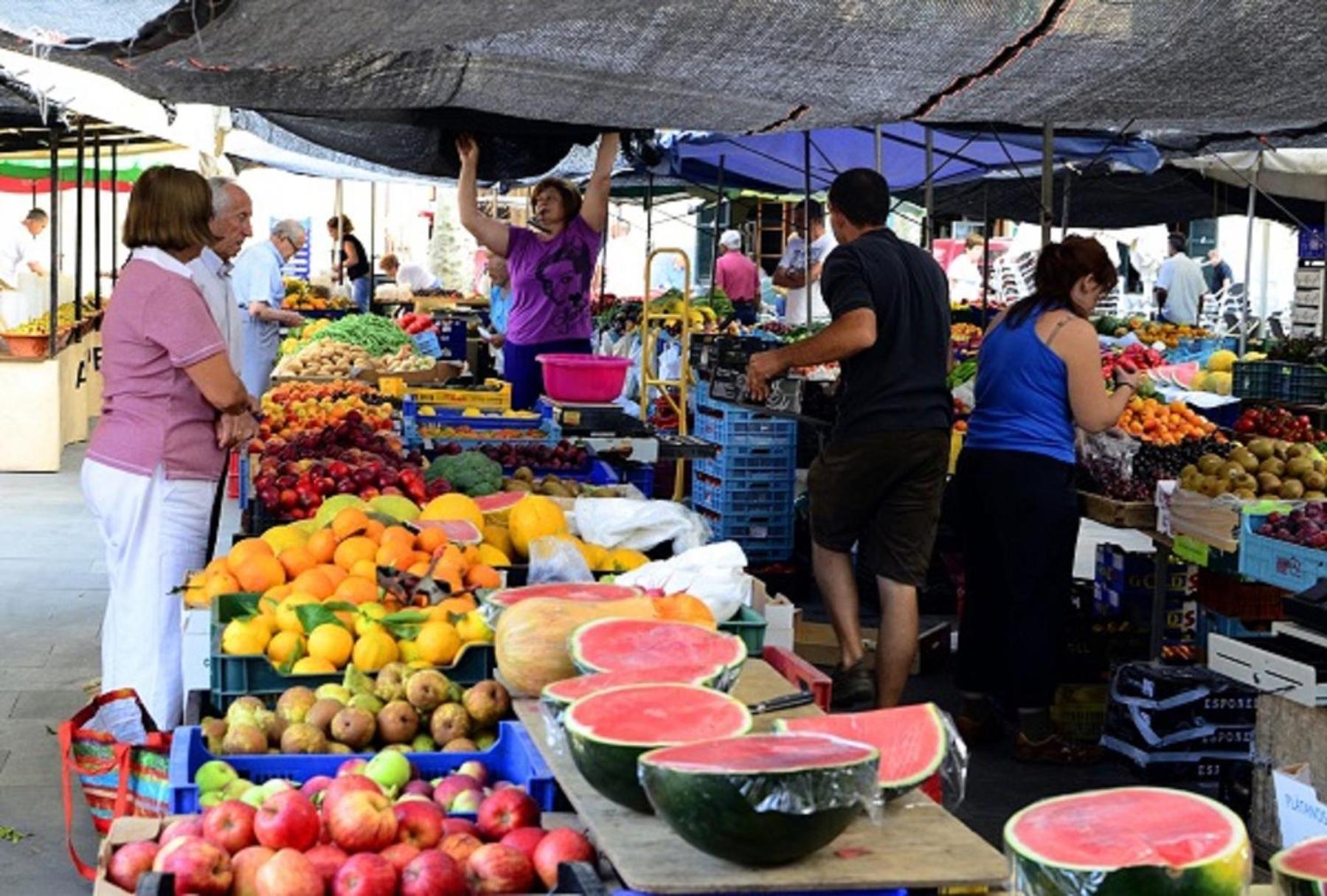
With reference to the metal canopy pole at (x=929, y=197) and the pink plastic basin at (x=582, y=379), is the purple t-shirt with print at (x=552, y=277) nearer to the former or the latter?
the pink plastic basin at (x=582, y=379)

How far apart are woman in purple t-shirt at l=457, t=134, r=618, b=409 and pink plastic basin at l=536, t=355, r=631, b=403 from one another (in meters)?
0.88

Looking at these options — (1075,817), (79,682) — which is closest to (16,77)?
(79,682)

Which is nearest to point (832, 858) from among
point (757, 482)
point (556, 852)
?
point (556, 852)

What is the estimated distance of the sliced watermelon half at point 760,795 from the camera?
2387 millimetres

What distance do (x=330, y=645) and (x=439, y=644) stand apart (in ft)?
0.81

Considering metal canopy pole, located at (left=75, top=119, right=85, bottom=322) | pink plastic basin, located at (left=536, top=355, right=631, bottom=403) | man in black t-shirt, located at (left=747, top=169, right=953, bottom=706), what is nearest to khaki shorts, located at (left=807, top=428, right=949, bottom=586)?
man in black t-shirt, located at (left=747, top=169, right=953, bottom=706)

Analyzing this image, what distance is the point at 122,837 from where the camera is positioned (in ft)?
9.95

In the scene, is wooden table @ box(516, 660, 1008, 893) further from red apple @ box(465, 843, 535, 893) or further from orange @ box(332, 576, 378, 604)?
orange @ box(332, 576, 378, 604)

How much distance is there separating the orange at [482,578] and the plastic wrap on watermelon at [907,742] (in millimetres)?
1662

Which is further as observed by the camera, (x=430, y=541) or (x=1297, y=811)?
(x=430, y=541)

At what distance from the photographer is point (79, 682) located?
7707 millimetres

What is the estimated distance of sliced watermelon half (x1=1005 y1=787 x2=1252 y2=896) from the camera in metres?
2.27

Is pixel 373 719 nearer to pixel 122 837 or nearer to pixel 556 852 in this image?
pixel 122 837

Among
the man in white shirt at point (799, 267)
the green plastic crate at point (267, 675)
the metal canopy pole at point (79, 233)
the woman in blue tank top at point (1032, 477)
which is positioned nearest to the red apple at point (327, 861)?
the green plastic crate at point (267, 675)
